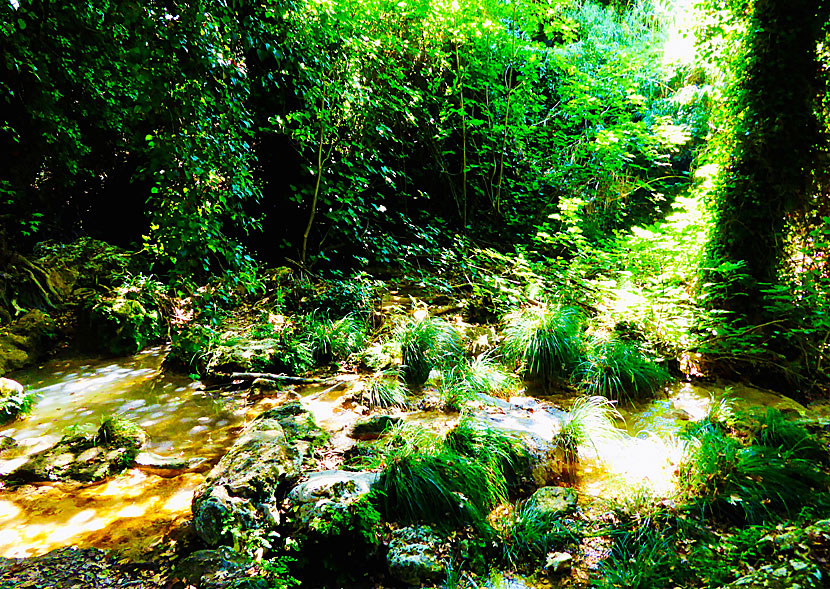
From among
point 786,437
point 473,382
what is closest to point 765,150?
point 786,437

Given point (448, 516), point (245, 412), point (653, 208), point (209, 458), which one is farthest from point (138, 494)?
point (653, 208)

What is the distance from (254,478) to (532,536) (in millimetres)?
1662

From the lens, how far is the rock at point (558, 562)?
7.43ft

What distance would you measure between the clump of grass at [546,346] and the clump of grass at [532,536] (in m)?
2.14

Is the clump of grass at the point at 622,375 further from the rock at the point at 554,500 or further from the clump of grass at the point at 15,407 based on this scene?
the clump of grass at the point at 15,407

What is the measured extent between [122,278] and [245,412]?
327 cm

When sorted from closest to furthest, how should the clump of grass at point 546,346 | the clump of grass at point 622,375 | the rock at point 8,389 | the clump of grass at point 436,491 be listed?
1. the clump of grass at point 436,491
2. the rock at point 8,389
3. the clump of grass at point 622,375
4. the clump of grass at point 546,346

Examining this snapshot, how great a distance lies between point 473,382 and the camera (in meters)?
4.29

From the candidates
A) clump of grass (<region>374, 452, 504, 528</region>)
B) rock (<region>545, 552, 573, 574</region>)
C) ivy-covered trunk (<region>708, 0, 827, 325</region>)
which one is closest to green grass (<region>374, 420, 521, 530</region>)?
clump of grass (<region>374, 452, 504, 528</region>)

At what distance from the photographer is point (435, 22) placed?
22.6ft

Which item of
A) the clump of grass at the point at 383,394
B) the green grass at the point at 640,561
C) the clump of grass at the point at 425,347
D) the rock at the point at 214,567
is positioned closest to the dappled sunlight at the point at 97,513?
the rock at the point at 214,567

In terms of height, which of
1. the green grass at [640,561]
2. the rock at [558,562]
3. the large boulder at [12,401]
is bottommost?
the rock at [558,562]

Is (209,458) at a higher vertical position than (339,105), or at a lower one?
lower

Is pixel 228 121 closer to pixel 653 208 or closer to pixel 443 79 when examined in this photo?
pixel 443 79
